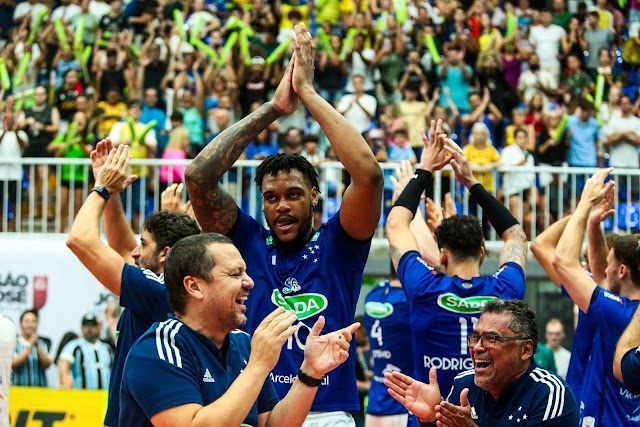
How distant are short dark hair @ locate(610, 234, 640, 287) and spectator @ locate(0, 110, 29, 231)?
11.7 m

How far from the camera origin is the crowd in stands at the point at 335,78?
17.6 m

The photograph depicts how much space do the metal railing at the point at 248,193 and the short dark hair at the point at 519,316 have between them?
1032 centimetres

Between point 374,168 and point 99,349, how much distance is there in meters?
9.86

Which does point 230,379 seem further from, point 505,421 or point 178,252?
point 505,421

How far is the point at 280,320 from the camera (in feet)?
15.6

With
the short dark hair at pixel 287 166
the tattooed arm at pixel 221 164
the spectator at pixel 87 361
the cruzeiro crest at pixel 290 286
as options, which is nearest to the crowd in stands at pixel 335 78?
the spectator at pixel 87 361

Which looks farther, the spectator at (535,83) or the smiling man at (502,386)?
the spectator at (535,83)

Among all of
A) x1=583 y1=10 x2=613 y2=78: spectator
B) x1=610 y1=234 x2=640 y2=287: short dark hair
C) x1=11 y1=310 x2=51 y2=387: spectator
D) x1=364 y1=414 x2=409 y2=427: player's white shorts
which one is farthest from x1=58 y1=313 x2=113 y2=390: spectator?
x1=583 y1=10 x2=613 y2=78: spectator

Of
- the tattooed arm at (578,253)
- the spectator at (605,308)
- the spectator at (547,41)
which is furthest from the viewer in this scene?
the spectator at (547,41)

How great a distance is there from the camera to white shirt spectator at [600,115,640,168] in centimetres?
1820

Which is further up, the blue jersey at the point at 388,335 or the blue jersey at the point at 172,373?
the blue jersey at the point at 172,373

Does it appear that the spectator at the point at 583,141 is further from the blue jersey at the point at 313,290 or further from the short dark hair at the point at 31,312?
the blue jersey at the point at 313,290

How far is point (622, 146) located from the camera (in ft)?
60.0

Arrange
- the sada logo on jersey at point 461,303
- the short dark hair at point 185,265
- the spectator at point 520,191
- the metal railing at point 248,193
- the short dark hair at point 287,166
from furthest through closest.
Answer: the spectator at point 520,191 < the metal railing at point 248,193 < the sada logo on jersey at point 461,303 < the short dark hair at point 287,166 < the short dark hair at point 185,265
